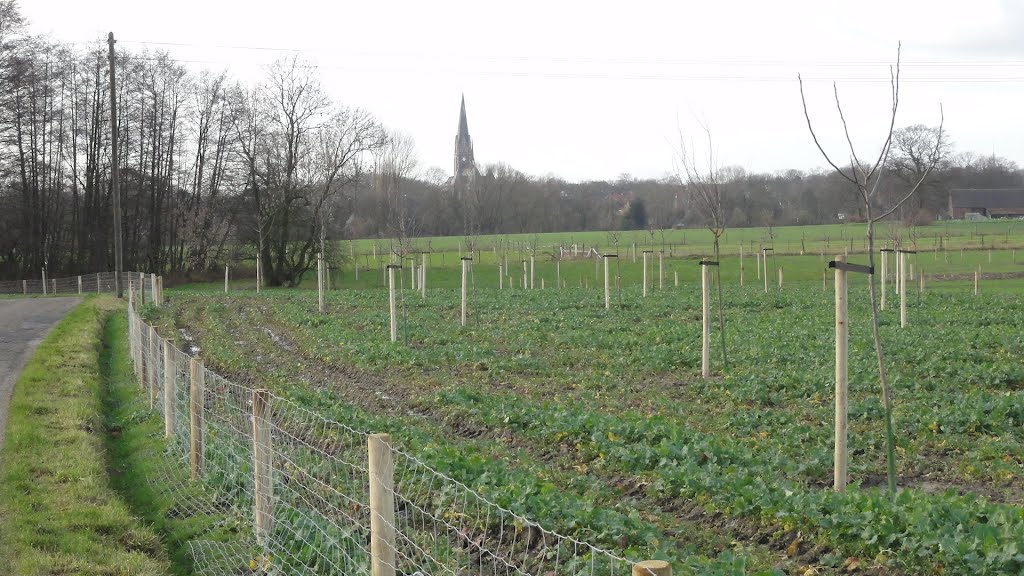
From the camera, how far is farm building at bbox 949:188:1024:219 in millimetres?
99562

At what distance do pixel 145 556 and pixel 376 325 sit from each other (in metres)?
16.8

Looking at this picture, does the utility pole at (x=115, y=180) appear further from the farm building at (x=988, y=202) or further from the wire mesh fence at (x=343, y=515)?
the farm building at (x=988, y=202)

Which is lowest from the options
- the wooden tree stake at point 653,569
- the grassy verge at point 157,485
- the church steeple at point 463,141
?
the grassy verge at point 157,485

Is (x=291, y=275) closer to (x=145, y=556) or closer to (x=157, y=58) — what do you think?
(x=157, y=58)

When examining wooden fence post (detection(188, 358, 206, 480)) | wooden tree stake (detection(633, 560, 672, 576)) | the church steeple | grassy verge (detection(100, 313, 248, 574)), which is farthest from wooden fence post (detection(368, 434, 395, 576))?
the church steeple

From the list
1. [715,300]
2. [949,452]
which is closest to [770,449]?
[949,452]

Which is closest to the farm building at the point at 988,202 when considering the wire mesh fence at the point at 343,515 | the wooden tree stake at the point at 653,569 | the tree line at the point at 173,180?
the tree line at the point at 173,180

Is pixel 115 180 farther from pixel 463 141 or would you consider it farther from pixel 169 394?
pixel 463 141

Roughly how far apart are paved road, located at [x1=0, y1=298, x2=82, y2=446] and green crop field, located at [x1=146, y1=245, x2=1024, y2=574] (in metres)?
3.62

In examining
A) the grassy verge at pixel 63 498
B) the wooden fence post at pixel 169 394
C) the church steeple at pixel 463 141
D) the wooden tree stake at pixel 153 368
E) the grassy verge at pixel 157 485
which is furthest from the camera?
the church steeple at pixel 463 141

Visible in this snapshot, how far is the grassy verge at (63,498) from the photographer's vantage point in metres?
6.77

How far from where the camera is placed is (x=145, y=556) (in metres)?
6.94

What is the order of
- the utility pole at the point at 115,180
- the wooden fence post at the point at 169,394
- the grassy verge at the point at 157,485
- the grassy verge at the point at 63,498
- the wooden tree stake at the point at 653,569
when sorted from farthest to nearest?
the utility pole at the point at 115,180, the wooden fence post at the point at 169,394, the grassy verge at the point at 157,485, the grassy verge at the point at 63,498, the wooden tree stake at the point at 653,569

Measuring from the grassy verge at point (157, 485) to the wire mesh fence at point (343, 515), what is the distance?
1.6 inches
